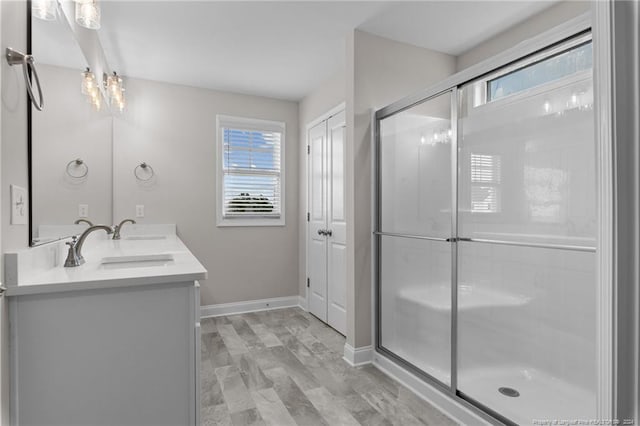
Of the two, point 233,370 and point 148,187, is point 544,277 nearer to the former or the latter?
point 233,370

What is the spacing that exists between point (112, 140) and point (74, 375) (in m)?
2.72

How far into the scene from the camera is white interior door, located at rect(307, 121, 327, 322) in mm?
3678

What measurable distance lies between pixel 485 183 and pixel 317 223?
7.36ft

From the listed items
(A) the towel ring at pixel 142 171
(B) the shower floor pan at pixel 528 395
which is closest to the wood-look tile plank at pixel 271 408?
(B) the shower floor pan at pixel 528 395

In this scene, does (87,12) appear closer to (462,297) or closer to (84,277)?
(84,277)

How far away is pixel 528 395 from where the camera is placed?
1.60 meters

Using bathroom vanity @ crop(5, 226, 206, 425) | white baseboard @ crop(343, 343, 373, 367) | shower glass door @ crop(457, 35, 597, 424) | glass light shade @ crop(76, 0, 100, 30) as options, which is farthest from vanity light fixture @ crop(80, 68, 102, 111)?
white baseboard @ crop(343, 343, 373, 367)

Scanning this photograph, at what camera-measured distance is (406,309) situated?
2367 millimetres

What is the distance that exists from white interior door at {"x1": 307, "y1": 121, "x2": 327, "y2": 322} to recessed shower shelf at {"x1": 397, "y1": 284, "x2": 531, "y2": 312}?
56.1 inches

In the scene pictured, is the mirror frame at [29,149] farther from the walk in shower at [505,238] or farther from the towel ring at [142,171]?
the towel ring at [142,171]

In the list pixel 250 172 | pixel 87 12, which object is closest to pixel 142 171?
pixel 250 172

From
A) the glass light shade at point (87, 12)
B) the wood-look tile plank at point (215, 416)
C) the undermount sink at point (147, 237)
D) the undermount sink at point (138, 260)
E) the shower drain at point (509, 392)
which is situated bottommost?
the wood-look tile plank at point (215, 416)

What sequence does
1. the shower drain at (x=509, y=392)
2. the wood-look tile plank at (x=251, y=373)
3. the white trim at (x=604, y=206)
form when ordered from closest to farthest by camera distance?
1. the white trim at (x=604, y=206)
2. the shower drain at (x=509, y=392)
3. the wood-look tile plank at (x=251, y=373)

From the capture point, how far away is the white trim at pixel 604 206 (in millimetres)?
511
